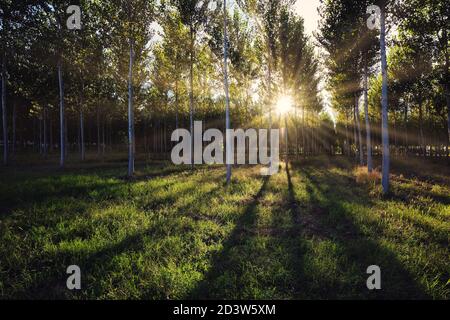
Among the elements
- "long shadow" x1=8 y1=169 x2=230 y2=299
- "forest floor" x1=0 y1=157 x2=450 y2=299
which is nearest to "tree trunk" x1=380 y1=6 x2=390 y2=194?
"forest floor" x1=0 y1=157 x2=450 y2=299

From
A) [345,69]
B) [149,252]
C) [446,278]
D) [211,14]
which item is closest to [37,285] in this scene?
[149,252]

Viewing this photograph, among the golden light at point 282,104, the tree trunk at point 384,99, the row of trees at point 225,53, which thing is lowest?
the tree trunk at point 384,99

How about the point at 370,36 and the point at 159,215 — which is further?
the point at 370,36

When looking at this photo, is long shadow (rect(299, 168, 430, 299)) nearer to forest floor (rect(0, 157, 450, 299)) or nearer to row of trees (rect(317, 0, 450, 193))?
forest floor (rect(0, 157, 450, 299))

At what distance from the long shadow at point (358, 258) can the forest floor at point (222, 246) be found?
21mm

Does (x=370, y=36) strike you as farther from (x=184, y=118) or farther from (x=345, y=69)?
(x=184, y=118)

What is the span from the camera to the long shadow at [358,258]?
3.83 metres

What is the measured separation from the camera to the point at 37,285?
4.02 metres

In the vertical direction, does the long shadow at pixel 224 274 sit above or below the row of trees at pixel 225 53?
below

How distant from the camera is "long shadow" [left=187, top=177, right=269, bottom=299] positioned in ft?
12.4

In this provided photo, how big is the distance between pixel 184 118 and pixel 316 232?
37.8m

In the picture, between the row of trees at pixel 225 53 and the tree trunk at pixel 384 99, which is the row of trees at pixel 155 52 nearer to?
the row of trees at pixel 225 53

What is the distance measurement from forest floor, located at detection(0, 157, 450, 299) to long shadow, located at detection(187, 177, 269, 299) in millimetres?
21

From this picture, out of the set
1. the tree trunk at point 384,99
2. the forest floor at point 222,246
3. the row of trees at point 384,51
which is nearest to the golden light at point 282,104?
the row of trees at point 384,51
